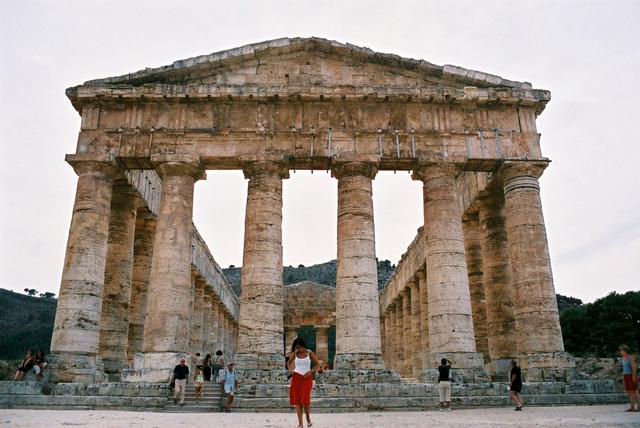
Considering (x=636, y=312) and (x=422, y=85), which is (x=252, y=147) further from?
(x=636, y=312)

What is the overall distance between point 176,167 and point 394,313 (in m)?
24.1

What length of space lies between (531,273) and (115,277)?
1514 cm

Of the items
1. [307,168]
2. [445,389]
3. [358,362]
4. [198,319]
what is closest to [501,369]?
[358,362]

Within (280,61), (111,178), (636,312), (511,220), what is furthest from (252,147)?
(636,312)

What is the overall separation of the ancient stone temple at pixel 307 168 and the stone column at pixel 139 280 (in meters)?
2.06

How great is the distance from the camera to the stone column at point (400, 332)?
34787mm

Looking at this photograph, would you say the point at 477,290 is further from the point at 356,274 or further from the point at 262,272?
the point at 262,272

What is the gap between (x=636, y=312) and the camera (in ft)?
148

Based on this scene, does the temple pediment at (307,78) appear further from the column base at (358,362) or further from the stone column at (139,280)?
the column base at (358,362)

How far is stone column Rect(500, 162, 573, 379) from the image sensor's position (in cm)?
1731

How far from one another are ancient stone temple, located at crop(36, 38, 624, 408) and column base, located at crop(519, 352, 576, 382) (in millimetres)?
43

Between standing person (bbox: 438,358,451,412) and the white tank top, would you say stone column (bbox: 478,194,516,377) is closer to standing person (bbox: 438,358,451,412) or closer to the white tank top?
standing person (bbox: 438,358,451,412)

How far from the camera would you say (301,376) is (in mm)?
8836

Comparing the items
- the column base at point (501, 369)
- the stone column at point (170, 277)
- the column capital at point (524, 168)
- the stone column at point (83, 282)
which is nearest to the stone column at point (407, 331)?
the column base at point (501, 369)
